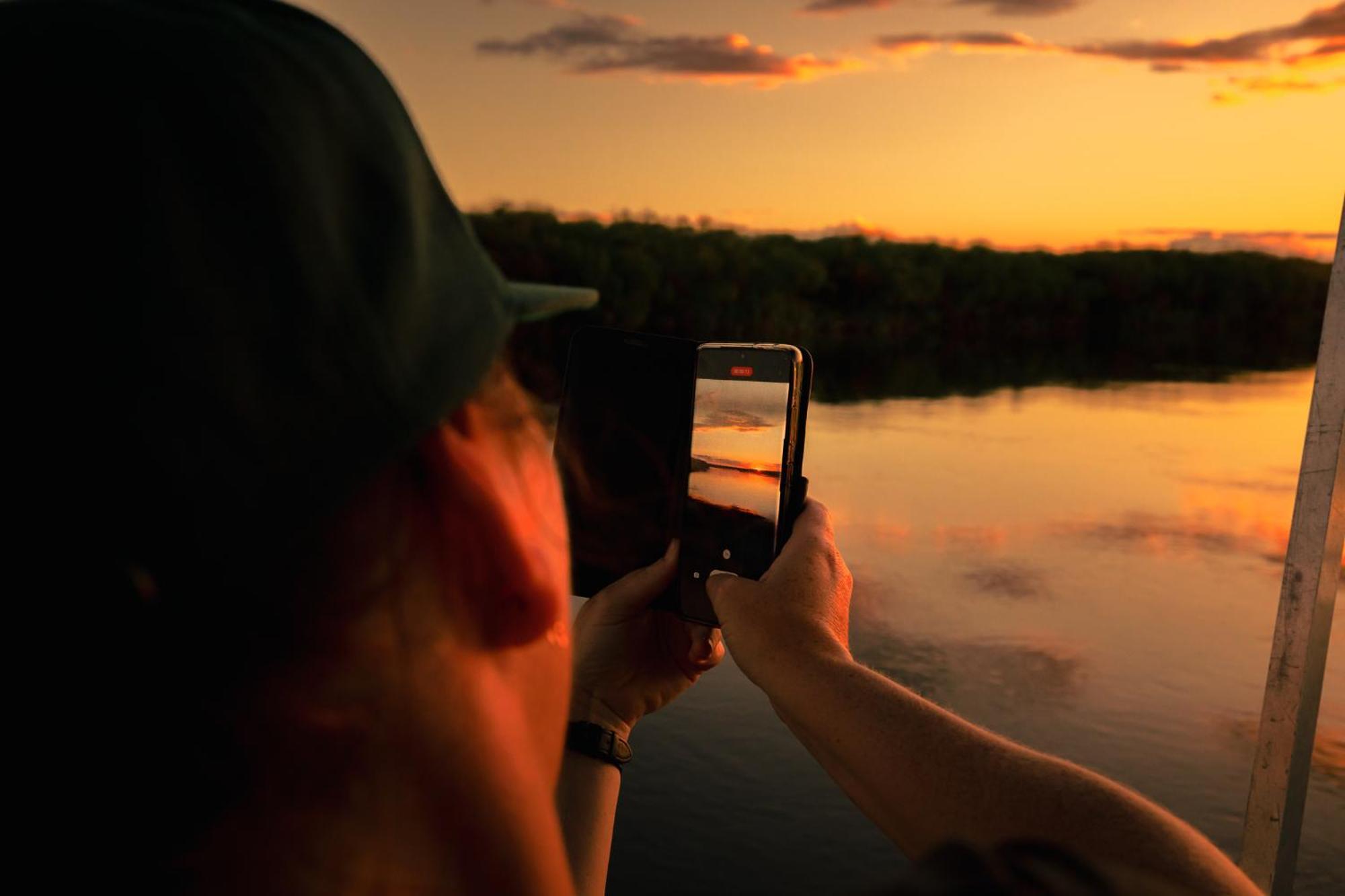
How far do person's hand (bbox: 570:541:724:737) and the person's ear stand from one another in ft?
2.03

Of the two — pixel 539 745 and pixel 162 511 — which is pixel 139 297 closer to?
pixel 162 511

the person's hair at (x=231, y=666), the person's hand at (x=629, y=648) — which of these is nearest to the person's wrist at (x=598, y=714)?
the person's hand at (x=629, y=648)

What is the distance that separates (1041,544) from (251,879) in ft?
28.7

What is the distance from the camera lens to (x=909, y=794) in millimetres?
684

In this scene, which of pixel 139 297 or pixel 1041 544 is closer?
pixel 139 297

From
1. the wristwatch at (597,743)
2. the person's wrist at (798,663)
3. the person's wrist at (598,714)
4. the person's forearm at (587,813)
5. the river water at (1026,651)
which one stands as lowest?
the river water at (1026,651)

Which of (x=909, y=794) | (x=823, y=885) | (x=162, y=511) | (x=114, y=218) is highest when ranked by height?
(x=114, y=218)

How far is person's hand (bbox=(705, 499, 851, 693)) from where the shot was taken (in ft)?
2.92

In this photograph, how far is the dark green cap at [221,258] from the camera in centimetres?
40

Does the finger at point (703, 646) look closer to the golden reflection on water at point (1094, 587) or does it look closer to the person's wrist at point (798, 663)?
the person's wrist at point (798, 663)

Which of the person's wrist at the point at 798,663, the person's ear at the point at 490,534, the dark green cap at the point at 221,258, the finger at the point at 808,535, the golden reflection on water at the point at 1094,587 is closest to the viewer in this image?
the dark green cap at the point at 221,258

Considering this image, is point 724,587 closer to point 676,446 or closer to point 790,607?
point 790,607

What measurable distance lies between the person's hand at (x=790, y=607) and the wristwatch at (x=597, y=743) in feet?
0.68

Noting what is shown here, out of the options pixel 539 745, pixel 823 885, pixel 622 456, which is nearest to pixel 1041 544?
pixel 823 885
